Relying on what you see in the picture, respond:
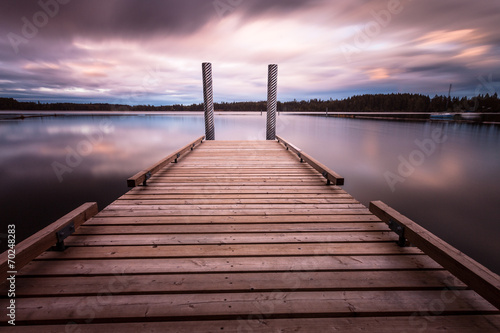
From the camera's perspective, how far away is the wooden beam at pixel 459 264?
1.61 m

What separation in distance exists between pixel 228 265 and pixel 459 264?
1.96 metres

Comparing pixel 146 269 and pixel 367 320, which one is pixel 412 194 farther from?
pixel 146 269

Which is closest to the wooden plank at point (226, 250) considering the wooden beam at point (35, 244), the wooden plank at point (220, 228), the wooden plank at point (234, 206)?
the wooden beam at point (35, 244)

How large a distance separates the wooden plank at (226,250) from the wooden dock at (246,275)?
1 centimetres

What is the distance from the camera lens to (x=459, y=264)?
1828 mm

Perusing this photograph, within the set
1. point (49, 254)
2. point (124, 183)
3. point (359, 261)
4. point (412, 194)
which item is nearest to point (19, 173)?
point (124, 183)

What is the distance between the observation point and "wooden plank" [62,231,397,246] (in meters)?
2.61

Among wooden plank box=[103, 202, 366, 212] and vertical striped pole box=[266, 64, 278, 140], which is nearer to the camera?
wooden plank box=[103, 202, 366, 212]

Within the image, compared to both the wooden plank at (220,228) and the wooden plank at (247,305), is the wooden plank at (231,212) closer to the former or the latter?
the wooden plank at (220,228)

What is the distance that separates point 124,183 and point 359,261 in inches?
384

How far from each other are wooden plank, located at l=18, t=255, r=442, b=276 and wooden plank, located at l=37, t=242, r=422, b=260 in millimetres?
63

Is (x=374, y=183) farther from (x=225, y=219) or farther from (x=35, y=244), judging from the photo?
(x=35, y=244)

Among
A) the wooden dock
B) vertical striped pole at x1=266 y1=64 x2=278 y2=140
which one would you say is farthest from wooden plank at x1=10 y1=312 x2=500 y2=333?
vertical striped pole at x1=266 y1=64 x2=278 y2=140

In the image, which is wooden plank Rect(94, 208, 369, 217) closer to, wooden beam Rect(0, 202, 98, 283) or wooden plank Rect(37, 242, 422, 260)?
wooden beam Rect(0, 202, 98, 283)
